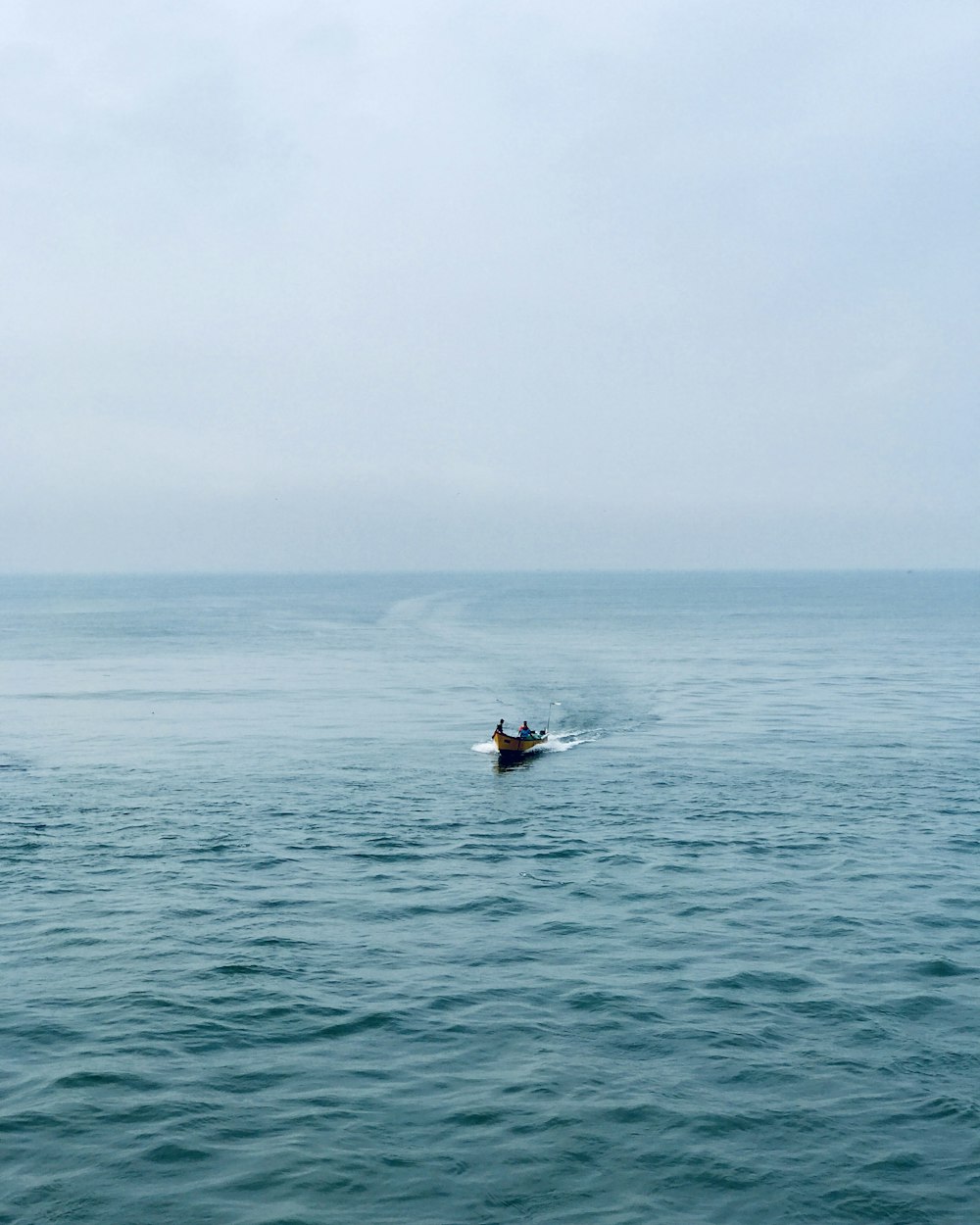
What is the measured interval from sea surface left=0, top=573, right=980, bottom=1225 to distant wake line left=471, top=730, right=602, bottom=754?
1.41 feet

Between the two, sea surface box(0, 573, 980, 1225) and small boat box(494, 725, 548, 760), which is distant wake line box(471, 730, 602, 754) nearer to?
sea surface box(0, 573, 980, 1225)

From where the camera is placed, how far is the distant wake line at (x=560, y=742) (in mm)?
75375

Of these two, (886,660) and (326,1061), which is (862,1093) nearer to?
(326,1061)

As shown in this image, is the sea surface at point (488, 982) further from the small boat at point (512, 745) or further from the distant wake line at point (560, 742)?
the small boat at point (512, 745)

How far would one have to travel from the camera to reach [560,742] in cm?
7856

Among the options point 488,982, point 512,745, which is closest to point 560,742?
point 512,745

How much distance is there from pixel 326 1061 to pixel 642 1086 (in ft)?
27.0

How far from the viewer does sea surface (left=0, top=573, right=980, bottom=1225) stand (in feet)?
80.8

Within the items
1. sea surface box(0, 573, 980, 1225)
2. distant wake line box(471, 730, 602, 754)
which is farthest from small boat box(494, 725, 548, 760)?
distant wake line box(471, 730, 602, 754)

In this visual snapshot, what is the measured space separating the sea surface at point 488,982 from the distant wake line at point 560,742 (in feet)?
1.41

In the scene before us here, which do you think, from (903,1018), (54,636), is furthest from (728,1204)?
(54,636)

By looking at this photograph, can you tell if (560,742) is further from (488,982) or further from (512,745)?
(488,982)

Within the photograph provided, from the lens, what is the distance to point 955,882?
44906 millimetres

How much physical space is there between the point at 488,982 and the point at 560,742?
1735 inches
